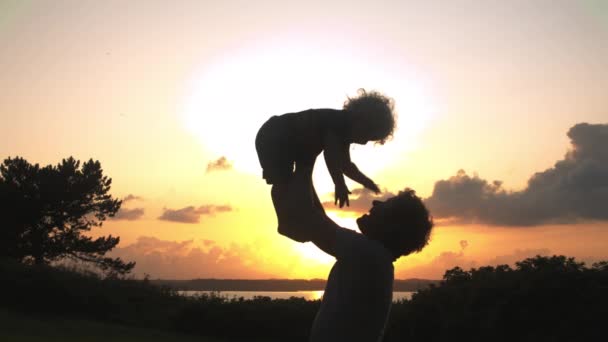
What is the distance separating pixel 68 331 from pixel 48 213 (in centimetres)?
1620

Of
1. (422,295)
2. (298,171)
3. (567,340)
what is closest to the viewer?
(298,171)

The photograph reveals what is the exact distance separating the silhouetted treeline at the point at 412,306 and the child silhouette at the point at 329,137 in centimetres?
574

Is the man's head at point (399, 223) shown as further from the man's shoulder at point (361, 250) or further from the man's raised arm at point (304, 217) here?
the man's raised arm at point (304, 217)

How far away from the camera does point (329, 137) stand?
11.5ft

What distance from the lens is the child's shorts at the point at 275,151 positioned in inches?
138

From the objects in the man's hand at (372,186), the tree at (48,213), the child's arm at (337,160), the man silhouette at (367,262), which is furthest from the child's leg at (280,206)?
the tree at (48,213)

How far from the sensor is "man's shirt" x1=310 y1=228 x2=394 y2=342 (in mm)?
2375

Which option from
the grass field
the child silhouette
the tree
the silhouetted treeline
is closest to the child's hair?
the child silhouette

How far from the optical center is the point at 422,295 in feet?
35.4

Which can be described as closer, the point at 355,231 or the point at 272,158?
the point at 355,231

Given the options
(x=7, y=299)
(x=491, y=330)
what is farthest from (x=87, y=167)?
(x=491, y=330)

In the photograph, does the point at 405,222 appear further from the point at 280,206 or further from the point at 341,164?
the point at 341,164

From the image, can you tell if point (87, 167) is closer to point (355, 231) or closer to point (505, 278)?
point (505, 278)

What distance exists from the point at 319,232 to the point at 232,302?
13570mm
